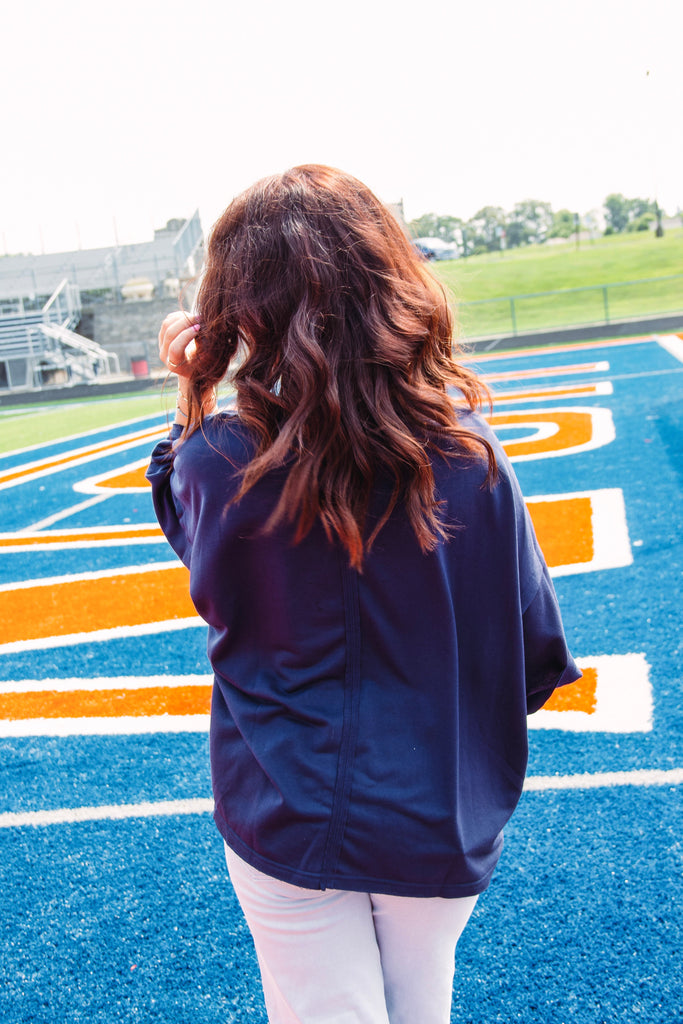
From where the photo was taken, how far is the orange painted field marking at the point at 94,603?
207 inches

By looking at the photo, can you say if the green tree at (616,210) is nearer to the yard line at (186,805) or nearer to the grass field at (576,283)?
the grass field at (576,283)

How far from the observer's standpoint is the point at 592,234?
70625 millimetres

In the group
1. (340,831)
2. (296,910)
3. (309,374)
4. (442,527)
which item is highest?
(309,374)

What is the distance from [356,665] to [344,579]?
4.7 inches

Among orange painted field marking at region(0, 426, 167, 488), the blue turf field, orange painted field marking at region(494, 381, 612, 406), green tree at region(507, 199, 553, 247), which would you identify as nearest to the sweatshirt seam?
the blue turf field

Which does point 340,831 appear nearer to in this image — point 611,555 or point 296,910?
point 296,910

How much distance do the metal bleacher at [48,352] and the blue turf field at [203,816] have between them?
82.8 ft

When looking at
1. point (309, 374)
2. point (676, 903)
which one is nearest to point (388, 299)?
point (309, 374)

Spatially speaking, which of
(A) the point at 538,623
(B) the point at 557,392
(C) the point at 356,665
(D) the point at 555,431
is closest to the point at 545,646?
(A) the point at 538,623

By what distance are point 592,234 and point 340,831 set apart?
248 feet

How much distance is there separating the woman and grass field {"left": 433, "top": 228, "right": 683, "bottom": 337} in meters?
25.4

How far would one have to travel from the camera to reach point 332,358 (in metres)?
1.13

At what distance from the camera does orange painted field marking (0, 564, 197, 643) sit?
526cm

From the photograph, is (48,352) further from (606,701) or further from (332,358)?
(332,358)
